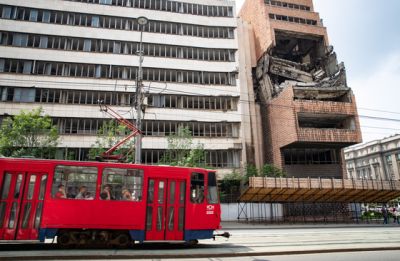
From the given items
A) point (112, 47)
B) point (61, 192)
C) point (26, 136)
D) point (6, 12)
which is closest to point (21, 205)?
point (61, 192)

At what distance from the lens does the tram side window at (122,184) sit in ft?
34.3

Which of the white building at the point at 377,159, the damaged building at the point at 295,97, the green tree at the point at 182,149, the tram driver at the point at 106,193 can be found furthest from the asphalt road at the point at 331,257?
the white building at the point at 377,159

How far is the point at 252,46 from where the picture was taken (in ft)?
138

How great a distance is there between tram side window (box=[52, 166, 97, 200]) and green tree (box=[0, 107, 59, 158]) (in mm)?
16279

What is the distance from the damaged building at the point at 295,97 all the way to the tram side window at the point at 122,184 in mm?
25616

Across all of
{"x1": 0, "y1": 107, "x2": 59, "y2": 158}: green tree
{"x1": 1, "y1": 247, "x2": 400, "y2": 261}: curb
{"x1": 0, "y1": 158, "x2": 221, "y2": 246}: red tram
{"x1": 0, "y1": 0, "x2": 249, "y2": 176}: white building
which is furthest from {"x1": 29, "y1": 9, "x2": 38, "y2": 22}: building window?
{"x1": 1, "y1": 247, "x2": 400, "y2": 261}: curb

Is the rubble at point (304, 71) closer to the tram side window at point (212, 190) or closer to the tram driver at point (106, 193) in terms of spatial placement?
the tram side window at point (212, 190)

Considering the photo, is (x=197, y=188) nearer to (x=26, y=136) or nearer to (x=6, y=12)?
(x=26, y=136)

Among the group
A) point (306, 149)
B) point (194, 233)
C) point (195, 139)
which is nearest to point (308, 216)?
point (306, 149)

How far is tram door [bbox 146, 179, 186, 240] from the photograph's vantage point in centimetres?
1055

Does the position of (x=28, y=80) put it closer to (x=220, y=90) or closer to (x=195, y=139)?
(x=195, y=139)

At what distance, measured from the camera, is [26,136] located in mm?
24641

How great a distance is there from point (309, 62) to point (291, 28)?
7697mm

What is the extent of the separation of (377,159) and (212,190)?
8245 cm
